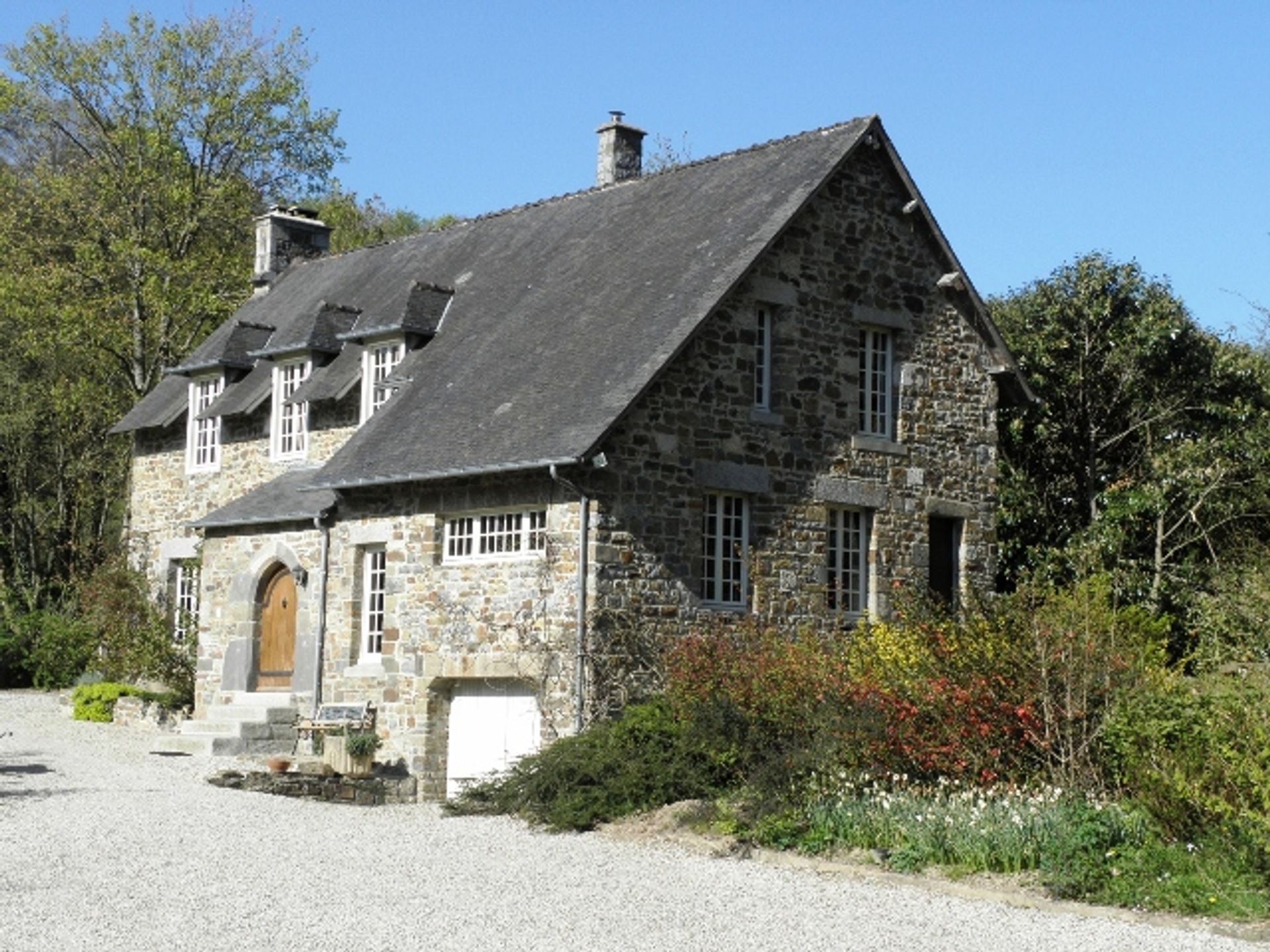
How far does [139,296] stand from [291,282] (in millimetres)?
6379

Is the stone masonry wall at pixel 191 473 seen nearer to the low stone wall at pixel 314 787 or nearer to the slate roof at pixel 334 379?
the slate roof at pixel 334 379

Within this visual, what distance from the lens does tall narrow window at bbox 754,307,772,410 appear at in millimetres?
20484

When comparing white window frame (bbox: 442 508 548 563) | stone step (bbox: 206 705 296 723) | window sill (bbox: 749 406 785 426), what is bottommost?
stone step (bbox: 206 705 296 723)

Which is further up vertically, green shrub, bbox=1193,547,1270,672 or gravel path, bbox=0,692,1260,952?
green shrub, bbox=1193,547,1270,672

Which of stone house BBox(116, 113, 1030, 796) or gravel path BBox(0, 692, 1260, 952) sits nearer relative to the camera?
gravel path BBox(0, 692, 1260, 952)

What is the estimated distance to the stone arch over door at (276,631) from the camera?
2362 centimetres

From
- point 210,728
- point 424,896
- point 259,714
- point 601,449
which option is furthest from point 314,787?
point 424,896

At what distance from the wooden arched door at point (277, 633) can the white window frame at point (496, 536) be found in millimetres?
4201

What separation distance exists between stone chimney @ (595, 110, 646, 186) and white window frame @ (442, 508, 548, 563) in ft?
25.3

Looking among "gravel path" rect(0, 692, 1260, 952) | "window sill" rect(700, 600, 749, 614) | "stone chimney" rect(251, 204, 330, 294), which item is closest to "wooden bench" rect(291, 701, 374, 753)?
"gravel path" rect(0, 692, 1260, 952)

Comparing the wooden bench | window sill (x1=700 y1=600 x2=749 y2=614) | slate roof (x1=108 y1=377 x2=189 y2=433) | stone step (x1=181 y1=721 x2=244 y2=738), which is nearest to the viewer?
window sill (x1=700 y1=600 x2=749 y2=614)

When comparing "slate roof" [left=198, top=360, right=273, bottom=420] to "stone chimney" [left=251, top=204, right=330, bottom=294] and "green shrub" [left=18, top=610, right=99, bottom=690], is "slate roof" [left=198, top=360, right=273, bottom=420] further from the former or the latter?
"green shrub" [left=18, top=610, right=99, bottom=690]

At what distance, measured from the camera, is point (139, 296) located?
3525cm

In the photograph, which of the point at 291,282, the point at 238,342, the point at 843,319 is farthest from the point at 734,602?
the point at 291,282
